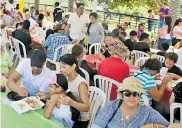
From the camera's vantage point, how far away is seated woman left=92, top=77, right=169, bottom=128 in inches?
98.0

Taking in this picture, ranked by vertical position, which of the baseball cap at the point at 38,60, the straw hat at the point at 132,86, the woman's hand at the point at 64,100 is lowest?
the woman's hand at the point at 64,100

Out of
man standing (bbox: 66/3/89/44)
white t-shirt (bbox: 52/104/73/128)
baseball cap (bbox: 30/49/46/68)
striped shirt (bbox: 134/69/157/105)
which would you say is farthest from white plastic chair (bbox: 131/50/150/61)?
white t-shirt (bbox: 52/104/73/128)

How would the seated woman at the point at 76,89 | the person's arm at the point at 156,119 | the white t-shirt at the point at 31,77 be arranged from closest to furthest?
the person's arm at the point at 156,119
the seated woman at the point at 76,89
the white t-shirt at the point at 31,77

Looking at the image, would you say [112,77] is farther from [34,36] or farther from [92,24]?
[34,36]

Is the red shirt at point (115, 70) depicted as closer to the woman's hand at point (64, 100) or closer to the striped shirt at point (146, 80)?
the striped shirt at point (146, 80)

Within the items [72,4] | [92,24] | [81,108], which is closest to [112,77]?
[81,108]

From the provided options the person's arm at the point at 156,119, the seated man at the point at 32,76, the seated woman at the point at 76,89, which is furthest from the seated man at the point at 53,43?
the person's arm at the point at 156,119

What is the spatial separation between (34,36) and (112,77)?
395 centimetres

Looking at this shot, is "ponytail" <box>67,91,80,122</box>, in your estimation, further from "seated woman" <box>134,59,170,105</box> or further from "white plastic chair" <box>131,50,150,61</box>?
"white plastic chair" <box>131,50,150,61</box>

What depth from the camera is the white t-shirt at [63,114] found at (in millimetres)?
2734

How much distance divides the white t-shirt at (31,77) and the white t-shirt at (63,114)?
0.58 metres

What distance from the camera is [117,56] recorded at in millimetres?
4059

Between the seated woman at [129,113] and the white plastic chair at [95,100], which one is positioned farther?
the white plastic chair at [95,100]

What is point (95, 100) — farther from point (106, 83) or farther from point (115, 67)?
point (115, 67)
